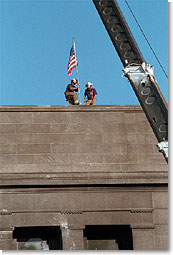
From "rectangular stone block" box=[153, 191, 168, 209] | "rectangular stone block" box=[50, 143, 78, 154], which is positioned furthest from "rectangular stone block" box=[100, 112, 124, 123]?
"rectangular stone block" box=[153, 191, 168, 209]

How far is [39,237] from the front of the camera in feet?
87.9

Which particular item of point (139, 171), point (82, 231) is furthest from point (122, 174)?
point (82, 231)

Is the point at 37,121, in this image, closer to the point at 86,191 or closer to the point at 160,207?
the point at 86,191

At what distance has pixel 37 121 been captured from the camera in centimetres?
2852

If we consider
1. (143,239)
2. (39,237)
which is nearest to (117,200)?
(143,239)

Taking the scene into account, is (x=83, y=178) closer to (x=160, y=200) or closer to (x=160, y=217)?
(x=160, y=200)

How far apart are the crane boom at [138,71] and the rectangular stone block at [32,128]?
10315 mm

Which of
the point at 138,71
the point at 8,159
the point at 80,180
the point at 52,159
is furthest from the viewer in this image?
the point at 52,159

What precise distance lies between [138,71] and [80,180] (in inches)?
379

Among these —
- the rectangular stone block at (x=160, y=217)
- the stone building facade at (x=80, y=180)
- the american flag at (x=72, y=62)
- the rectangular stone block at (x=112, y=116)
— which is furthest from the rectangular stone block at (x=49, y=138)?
the american flag at (x=72, y=62)

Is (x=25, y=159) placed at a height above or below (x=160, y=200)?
above

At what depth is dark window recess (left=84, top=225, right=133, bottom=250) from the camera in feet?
88.7

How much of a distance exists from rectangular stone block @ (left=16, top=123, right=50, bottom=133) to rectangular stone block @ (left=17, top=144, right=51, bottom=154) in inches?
22.0

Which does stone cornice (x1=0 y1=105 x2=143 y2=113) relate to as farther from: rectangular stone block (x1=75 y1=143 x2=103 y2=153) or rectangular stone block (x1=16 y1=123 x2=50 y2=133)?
rectangular stone block (x1=75 y1=143 x2=103 y2=153)
